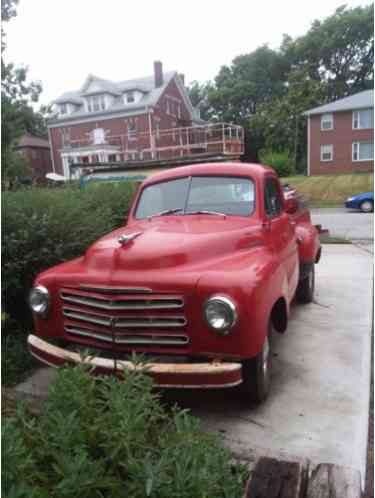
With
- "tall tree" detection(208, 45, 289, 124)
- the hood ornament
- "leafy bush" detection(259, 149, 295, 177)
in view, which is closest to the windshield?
the hood ornament

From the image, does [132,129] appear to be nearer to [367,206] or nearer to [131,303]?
[367,206]

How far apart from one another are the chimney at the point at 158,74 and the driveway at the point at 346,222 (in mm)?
20844

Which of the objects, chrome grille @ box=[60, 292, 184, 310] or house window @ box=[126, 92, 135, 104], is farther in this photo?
house window @ box=[126, 92, 135, 104]

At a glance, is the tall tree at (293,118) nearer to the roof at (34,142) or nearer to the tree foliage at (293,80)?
the tree foliage at (293,80)

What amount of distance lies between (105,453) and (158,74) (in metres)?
35.9

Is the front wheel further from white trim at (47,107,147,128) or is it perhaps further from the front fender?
white trim at (47,107,147,128)

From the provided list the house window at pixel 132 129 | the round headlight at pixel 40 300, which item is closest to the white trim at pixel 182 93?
the house window at pixel 132 129

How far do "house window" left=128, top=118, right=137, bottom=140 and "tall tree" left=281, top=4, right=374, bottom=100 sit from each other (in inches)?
861

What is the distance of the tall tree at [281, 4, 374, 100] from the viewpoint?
42094 millimetres

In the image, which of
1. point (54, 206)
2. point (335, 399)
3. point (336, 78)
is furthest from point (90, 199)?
point (336, 78)

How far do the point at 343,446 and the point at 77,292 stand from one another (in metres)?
2.09

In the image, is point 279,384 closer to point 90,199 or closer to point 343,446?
point 343,446

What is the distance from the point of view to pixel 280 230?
4.01 meters

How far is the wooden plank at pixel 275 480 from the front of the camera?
201cm
